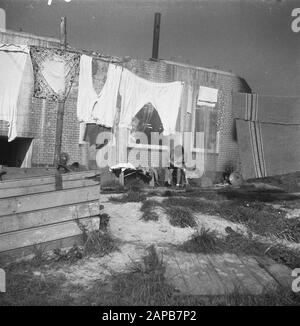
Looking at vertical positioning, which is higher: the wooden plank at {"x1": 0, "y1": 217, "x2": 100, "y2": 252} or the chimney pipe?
the chimney pipe

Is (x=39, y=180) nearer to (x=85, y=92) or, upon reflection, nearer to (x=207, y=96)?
(x=85, y=92)

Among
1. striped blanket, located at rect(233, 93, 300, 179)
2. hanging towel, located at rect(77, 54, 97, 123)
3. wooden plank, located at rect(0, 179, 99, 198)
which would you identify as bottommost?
wooden plank, located at rect(0, 179, 99, 198)

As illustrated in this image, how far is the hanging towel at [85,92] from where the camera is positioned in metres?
11.4

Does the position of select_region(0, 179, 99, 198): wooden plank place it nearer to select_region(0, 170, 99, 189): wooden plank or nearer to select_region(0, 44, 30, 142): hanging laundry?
select_region(0, 170, 99, 189): wooden plank

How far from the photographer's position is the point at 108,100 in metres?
11.8

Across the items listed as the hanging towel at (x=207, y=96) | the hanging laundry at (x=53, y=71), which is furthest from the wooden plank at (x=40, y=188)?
the hanging towel at (x=207, y=96)

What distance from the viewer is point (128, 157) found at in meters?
12.7

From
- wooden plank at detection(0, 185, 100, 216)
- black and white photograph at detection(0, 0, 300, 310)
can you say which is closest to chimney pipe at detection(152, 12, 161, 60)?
black and white photograph at detection(0, 0, 300, 310)

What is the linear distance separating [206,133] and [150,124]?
269 cm

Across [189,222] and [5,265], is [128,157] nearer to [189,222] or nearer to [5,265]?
[189,222]

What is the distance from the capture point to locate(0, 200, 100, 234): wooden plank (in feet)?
14.1

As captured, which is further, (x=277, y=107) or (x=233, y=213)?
(x=277, y=107)

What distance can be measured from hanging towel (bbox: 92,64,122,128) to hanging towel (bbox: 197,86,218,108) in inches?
136
